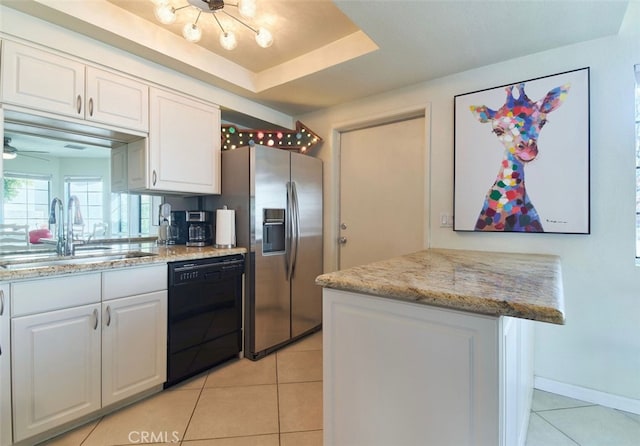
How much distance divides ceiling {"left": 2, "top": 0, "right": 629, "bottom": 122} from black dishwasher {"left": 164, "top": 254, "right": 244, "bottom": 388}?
1531mm

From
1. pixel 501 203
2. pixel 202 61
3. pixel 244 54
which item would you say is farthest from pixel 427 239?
pixel 202 61

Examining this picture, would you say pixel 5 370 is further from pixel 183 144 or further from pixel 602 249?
pixel 602 249

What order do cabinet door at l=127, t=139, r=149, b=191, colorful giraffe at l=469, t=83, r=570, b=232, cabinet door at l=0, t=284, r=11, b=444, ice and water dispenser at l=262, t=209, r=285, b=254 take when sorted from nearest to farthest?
cabinet door at l=0, t=284, r=11, b=444, colorful giraffe at l=469, t=83, r=570, b=232, cabinet door at l=127, t=139, r=149, b=191, ice and water dispenser at l=262, t=209, r=285, b=254

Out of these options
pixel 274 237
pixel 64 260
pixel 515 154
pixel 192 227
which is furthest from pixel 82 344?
pixel 515 154

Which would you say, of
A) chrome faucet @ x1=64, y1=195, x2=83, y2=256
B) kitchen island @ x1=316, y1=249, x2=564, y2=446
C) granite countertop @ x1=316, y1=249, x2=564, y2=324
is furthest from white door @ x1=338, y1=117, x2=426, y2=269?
chrome faucet @ x1=64, y1=195, x2=83, y2=256

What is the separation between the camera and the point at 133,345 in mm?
1887

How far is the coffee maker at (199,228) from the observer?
2596mm

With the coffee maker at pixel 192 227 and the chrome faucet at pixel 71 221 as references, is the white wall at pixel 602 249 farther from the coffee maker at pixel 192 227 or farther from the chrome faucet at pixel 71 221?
the chrome faucet at pixel 71 221

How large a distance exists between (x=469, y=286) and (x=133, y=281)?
6.11 ft

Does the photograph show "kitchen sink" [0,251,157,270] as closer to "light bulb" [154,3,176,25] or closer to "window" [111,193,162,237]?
"window" [111,193,162,237]

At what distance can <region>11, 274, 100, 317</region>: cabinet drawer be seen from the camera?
4.87ft

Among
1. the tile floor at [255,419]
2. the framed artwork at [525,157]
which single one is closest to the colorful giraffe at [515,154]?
the framed artwork at [525,157]

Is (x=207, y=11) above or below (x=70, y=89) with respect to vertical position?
above

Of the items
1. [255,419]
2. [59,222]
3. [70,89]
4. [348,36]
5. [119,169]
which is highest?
[348,36]
